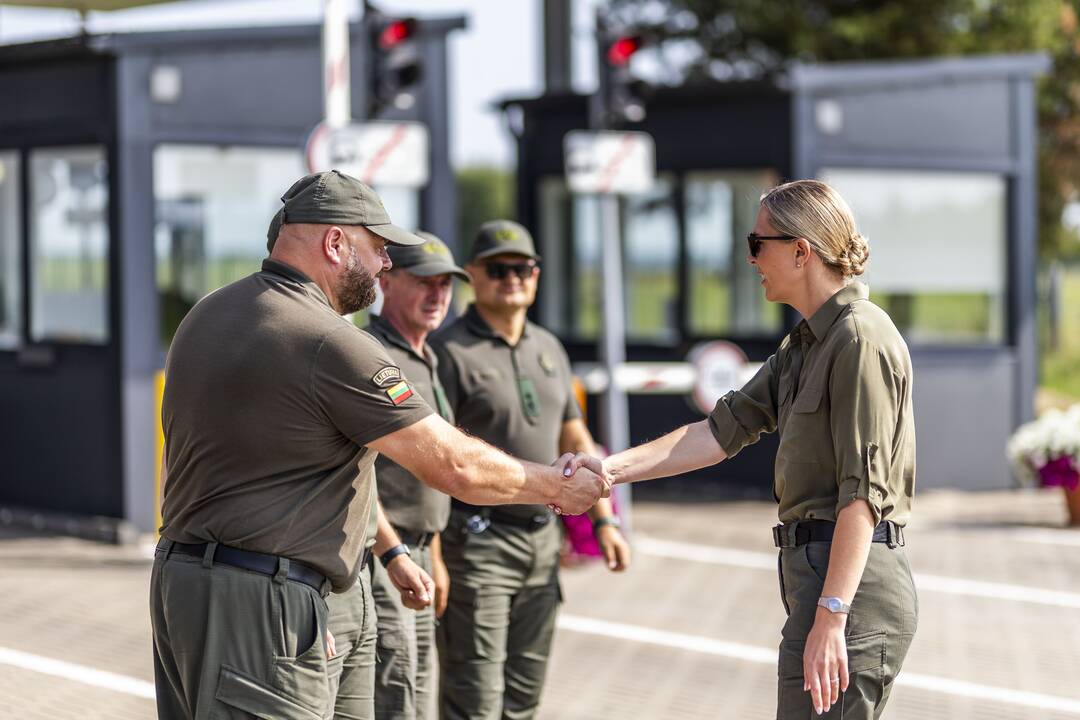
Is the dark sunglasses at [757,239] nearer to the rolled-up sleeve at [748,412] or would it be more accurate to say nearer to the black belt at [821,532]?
the rolled-up sleeve at [748,412]

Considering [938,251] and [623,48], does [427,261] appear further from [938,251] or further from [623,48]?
[938,251]

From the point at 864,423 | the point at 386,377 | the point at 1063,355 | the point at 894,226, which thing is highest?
the point at 894,226

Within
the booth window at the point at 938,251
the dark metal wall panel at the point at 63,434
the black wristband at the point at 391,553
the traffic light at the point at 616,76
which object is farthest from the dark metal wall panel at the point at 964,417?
the black wristband at the point at 391,553

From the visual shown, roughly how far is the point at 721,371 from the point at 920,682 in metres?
5.06

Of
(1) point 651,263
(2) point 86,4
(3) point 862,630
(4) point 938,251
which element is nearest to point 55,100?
(2) point 86,4

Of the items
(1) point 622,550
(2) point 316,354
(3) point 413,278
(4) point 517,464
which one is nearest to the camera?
(2) point 316,354

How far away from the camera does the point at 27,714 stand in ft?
21.9

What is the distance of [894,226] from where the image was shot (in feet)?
46.3

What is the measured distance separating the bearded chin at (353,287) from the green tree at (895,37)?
16653mm

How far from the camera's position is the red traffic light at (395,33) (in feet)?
32.9

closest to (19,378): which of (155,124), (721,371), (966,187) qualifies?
(155,124)

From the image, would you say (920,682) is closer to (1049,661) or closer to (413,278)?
(1049,661)

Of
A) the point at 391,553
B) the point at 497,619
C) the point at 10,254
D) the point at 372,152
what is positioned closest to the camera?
the point at 391,553

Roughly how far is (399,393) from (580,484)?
2.80 ft
